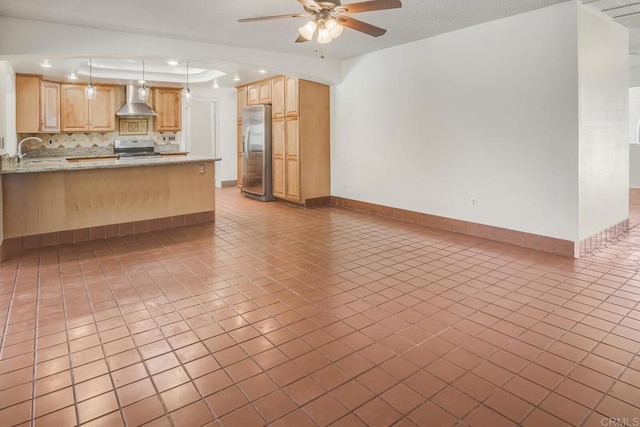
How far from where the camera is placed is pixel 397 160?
20.3ft

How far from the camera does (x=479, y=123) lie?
16.4 ft

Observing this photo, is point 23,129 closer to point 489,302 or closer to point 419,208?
point 419,208

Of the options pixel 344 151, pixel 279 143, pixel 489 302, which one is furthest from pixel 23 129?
pixel 489 302

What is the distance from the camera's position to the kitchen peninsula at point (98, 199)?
15.0 feet

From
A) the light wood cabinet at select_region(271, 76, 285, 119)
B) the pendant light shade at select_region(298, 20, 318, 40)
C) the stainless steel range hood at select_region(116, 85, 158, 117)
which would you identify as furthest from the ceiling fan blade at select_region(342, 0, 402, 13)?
the stainless steel range hood at select_region(116, 85, 158, 117)

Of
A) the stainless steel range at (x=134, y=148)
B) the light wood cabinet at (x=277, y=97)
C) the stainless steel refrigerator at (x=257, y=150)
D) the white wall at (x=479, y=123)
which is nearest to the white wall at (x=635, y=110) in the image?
the white wall at (x=479, y=123)

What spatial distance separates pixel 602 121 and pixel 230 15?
4.24 metres

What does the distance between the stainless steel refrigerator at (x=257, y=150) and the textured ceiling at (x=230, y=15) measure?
2.47 m

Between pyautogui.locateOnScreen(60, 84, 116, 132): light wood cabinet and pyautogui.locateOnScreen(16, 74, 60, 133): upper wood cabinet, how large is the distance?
0.17 meters

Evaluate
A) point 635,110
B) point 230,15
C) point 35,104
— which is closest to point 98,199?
point 230,15

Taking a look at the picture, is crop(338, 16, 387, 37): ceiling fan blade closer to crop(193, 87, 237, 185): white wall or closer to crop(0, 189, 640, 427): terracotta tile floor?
crop(0, 189, 640, 427): terracotta tile floor

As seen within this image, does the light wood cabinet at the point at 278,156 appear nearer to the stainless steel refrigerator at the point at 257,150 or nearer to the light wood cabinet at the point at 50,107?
the stainless steel refrigerator at the point at 257,150

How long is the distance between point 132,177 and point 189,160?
0.77m

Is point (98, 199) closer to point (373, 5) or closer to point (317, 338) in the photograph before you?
point (317, 338)
